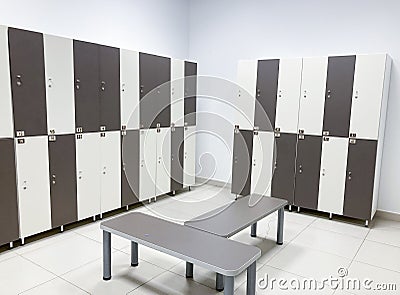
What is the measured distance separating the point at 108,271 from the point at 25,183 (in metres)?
1.27

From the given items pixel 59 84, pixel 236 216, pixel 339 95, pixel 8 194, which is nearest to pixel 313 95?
pixel 339 95

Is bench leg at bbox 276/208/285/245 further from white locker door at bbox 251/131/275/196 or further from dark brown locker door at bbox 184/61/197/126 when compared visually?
dark brown locker door at bbox 184/61/197/126

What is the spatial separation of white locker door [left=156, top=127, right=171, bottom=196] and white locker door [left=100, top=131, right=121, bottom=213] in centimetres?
69

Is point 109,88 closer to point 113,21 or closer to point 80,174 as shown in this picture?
point 80,174

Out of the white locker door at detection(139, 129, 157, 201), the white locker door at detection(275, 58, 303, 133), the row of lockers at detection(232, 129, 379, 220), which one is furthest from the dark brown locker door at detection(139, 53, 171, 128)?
the white locker door at detection(275, 58, 303, 133)

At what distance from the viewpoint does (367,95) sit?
3.68 meters

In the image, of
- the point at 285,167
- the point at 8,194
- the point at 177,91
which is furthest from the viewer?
the point at 177,91

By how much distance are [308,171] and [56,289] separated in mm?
3174

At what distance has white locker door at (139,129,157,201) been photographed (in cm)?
432

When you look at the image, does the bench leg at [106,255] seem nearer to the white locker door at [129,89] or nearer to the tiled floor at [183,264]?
the tiled floor at [183,264]

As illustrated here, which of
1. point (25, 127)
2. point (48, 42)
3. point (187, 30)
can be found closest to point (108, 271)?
point (25, 127)

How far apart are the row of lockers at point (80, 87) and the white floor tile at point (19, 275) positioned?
115cm

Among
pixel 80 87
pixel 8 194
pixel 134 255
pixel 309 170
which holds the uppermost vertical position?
pixel 80 87

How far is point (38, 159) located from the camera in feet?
10.4
